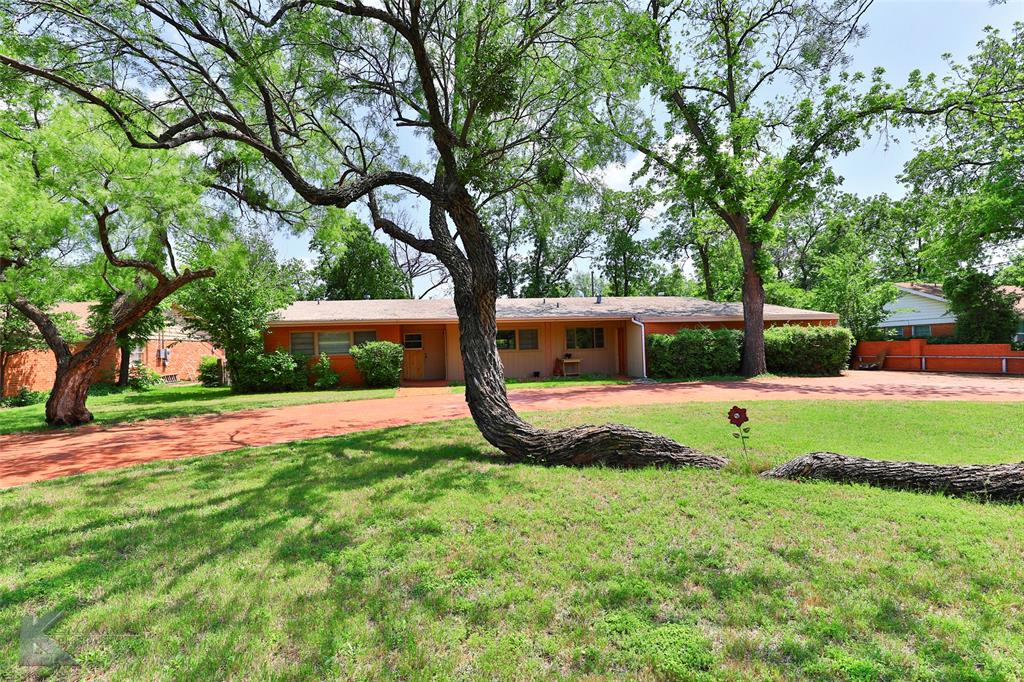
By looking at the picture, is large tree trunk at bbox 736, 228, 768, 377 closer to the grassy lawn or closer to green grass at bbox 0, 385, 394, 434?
the grassy lawn

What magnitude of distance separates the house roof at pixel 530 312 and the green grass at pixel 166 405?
293cm

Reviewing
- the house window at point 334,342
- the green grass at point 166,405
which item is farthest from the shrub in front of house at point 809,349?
the house window at point 334,342

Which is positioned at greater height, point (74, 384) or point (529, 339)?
point (529, 339)

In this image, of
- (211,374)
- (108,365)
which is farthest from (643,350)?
(108,365)

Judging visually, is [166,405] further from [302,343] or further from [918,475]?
[918,475]

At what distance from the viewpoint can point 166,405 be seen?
39.7 feet

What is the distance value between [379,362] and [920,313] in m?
28.1

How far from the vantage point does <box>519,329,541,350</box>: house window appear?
1783cm

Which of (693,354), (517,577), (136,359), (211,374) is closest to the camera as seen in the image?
(517,577)

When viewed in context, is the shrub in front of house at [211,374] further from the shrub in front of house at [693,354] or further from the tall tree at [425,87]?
the shrub in front of house at [693,354]

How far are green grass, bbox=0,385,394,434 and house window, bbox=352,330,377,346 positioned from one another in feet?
7.35

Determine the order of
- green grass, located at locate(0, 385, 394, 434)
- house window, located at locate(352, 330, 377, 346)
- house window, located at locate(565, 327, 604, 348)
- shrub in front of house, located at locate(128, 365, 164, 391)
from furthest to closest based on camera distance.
Answer: house window, located at locate(565, 327, 604, 348), shrub in front of house, located at locate(128, 365, 164, 391), house window, located at locate(352, 330, 377, 346), green grass, located at locate(0, 385, 394, 434)

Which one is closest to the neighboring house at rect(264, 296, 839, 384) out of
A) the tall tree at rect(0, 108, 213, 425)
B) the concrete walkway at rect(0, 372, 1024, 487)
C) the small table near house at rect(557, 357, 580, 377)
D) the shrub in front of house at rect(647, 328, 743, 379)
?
the small table near house at rect(557, 357, 580, 377)

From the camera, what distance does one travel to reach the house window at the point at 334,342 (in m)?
16.4
